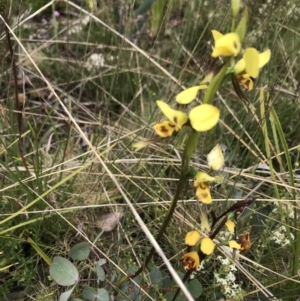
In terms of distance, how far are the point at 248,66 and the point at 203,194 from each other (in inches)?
6.3

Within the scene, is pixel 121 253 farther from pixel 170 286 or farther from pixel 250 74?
pixel 250 74

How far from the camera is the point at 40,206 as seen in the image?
93 cm

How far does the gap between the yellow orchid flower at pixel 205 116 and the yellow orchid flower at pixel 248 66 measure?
5cm

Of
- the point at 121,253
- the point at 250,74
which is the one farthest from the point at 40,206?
the point at 250,74

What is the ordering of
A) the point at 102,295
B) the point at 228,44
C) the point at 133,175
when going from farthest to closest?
the point at 133,175 → the point at 102,295 → the point at 228,44

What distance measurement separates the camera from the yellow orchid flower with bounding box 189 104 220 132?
0.51 m

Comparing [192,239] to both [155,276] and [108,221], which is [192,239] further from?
[108,221]

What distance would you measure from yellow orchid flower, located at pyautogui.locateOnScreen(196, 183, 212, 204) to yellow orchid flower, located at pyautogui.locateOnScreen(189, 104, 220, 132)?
86 millimetres

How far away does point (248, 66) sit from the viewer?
49cm

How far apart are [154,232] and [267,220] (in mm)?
220

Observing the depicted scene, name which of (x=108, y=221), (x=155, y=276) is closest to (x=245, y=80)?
(x=155, y=276)

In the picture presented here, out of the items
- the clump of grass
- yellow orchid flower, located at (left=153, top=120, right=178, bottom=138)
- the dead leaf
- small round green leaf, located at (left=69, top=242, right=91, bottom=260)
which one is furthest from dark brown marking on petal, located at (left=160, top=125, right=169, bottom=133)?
the dead leaf

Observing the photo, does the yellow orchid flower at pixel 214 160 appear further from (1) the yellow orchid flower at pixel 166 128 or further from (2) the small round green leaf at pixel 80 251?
(2) the small round green leaf at pixel 80 251

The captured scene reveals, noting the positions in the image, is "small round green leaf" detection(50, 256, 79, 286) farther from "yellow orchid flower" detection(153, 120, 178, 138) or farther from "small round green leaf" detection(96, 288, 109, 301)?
"yellow orchid flower" detection(153, 120, 178, 138)
